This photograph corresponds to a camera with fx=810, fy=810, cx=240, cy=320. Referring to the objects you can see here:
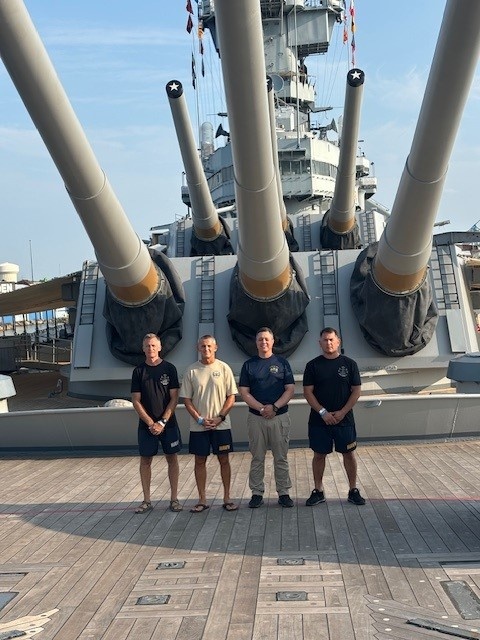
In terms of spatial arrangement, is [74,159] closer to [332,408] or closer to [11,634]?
[332,408]

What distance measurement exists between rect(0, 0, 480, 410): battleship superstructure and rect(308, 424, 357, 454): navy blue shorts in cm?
178

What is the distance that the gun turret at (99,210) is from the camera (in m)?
5.41

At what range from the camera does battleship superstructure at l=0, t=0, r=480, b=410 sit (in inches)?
205

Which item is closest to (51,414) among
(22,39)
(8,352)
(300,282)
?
(300,282)

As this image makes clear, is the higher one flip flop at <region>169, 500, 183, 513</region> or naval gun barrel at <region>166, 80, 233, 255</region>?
naval gun barrel at <region>166, 80, 233, 255</region>

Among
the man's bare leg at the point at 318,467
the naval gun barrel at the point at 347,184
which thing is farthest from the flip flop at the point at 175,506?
the naval gun barrel at the point at 347,184

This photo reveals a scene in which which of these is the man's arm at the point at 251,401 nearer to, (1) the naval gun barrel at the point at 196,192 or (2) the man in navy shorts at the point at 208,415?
(2) the man in navy shorts at the point at 208,415

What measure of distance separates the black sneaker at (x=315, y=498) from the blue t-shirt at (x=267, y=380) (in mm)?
554

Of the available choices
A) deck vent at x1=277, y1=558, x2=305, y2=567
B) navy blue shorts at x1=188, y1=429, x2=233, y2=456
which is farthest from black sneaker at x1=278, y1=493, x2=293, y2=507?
deck vent at x1=277, y1=558, x2=305, y2=567

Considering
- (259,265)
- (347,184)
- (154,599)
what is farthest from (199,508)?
(347,184)

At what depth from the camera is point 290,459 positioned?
22.0 feet

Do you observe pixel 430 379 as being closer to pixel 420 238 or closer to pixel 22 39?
pixel 420 238

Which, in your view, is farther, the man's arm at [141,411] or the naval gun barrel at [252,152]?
the man's arm at [141,411]

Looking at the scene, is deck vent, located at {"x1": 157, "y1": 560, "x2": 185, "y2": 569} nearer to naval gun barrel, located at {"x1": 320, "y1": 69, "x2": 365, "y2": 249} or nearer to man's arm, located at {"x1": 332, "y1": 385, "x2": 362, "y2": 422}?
man's arm, located at {"x1": 332, "y1": 385, "x2": 362, "y2": 422}
